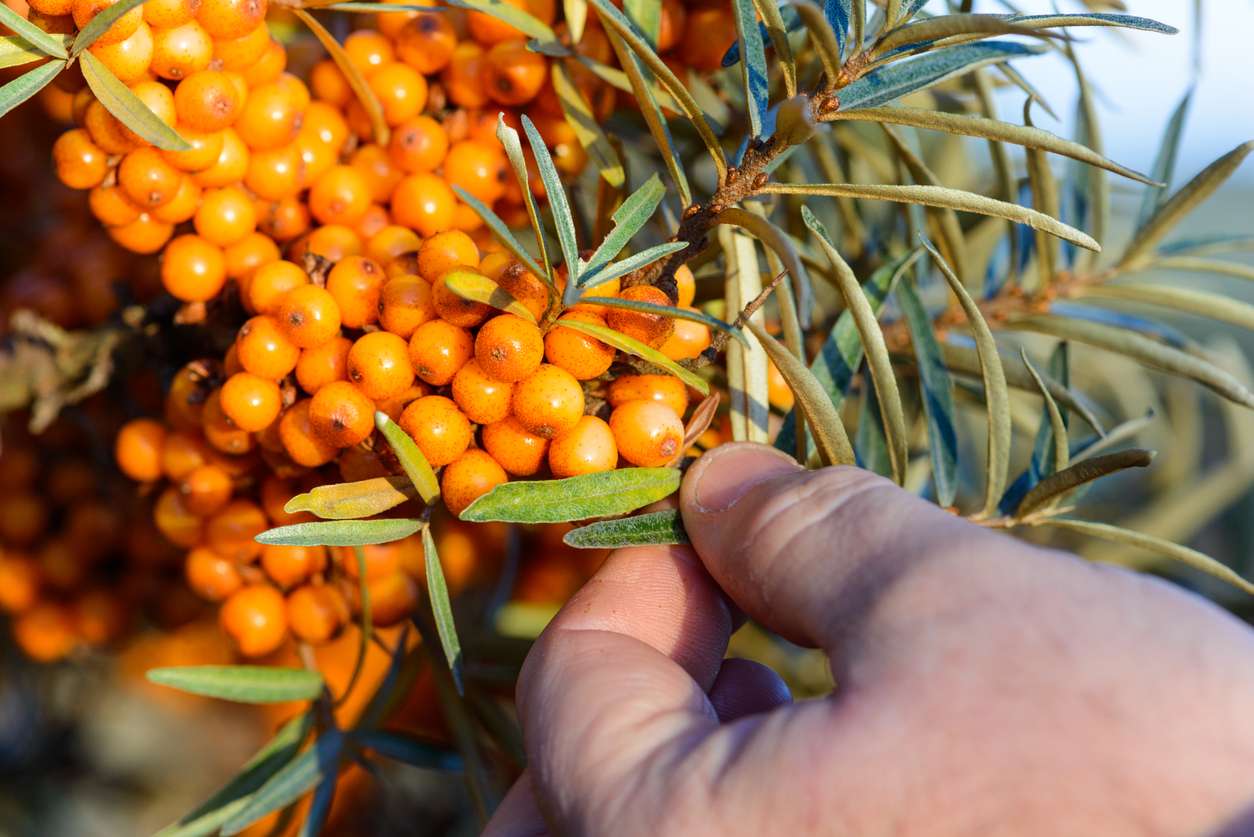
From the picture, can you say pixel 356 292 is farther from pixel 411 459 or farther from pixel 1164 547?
pixel 1164 547

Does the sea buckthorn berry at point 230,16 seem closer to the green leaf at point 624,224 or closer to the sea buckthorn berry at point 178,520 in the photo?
the green leaf at point 624,224

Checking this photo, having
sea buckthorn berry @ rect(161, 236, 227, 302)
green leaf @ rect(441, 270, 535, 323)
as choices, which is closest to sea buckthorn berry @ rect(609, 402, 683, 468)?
green leaf @ rect(441, 270, 535, 323)

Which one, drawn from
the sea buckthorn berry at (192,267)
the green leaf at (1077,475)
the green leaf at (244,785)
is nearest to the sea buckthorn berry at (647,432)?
the green leaf at (1077,475)

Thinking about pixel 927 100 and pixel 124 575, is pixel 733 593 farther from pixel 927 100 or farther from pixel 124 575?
pixel 124 575

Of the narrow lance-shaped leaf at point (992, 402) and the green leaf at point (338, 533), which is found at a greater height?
the narrow lance-shaped leaf at point (992, 402)

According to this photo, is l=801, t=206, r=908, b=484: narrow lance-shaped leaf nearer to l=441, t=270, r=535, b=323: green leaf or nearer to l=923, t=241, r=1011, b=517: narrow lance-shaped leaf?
l=923, t=241, r=1011, b=517: narrow lance-shaped leaf

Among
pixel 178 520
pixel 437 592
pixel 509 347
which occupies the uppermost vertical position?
pixel 509 347

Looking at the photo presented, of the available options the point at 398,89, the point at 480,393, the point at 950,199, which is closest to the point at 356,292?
the point at 480,393
